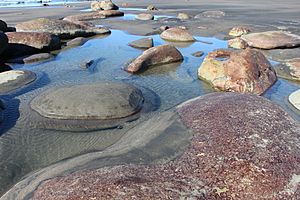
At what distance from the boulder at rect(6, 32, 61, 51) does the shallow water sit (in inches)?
21.9

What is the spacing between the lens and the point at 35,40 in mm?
10586

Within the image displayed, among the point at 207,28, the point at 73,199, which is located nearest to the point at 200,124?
the point at 73,199

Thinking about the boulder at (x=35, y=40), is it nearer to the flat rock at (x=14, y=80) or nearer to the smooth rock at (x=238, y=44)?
the flat rock at (x=14, y=80)

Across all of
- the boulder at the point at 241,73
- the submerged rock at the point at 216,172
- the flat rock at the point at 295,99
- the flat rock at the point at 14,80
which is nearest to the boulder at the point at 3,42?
the flat rock at the point at 14,80

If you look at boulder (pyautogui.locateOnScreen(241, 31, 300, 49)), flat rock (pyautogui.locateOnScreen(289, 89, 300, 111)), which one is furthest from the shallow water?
boulder (pyautogui.locateOnScreen(241, 31, 300, 49))

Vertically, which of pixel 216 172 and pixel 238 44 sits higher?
pixel 216 172

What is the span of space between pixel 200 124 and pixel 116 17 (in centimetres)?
1669

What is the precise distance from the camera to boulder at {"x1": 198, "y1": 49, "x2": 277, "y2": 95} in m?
6.63

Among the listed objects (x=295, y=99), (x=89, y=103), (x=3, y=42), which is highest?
(x=3, y=42)

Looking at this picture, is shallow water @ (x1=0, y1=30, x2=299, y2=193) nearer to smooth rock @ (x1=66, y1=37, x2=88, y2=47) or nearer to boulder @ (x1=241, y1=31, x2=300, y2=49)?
smooth rock @ (x1=66, y1=37, x2=88, y2=47)

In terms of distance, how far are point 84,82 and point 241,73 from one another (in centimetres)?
339

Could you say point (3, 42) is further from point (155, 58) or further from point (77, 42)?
point (155, 58)

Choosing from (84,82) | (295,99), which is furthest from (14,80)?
(295,99)

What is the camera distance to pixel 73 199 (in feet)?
9.13
